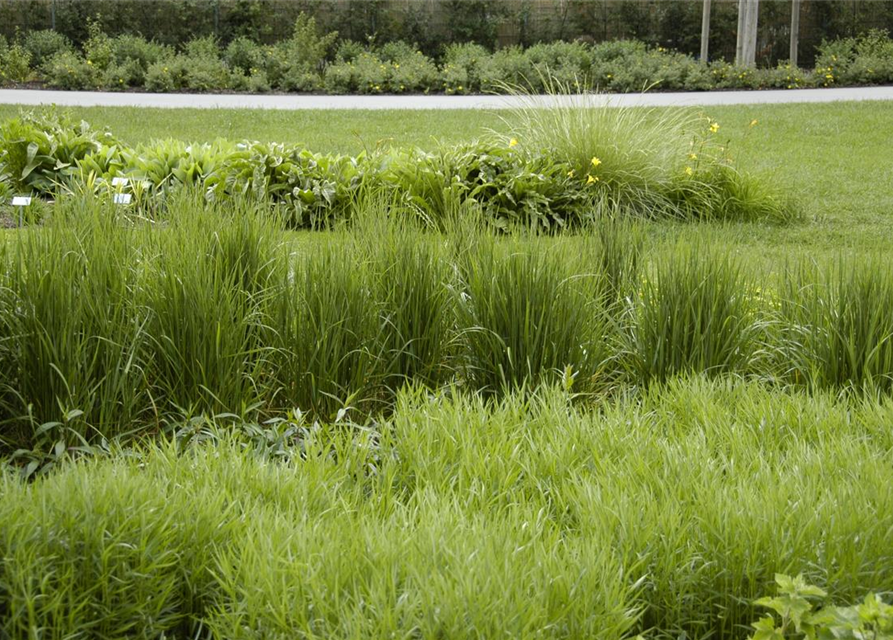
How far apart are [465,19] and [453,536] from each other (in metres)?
21.9

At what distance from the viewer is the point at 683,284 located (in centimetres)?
377

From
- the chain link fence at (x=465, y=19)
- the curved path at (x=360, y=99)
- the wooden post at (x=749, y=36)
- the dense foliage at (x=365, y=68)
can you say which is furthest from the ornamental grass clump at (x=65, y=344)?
the chain link fence at (x=465, y=19)

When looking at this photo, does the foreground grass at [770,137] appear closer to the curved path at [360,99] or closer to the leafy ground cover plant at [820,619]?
the curved path at [360,99]

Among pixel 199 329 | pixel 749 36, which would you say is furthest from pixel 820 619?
pixel 749 36

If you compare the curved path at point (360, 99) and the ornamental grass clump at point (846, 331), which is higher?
the curved path at point (360, 99)

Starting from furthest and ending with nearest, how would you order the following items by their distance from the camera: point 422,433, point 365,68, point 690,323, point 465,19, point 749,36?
point 465,19
point 749,36
point 365,68
point 690,323
point 422,433

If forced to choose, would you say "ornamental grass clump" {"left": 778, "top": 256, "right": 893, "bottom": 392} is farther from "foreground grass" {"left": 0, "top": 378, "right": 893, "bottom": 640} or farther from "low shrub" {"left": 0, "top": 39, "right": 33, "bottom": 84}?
"low shrub" {"left": 0, "top": 39, "right": 33, "bottom": 84}

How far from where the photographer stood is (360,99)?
52.6 feet

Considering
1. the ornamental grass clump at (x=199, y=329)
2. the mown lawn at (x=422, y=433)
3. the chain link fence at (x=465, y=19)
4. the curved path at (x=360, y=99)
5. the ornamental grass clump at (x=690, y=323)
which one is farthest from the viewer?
the chain link fence at (x=465, y=19)

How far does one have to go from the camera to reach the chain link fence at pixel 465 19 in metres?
21.4

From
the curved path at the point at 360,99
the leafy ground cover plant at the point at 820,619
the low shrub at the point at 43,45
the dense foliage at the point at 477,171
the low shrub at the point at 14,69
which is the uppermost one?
the low shrub at the point at 43,45

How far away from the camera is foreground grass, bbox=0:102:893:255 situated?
7883 millimetres

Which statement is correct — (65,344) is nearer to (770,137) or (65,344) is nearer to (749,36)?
(770,137)

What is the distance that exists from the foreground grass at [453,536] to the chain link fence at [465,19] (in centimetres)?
1995
